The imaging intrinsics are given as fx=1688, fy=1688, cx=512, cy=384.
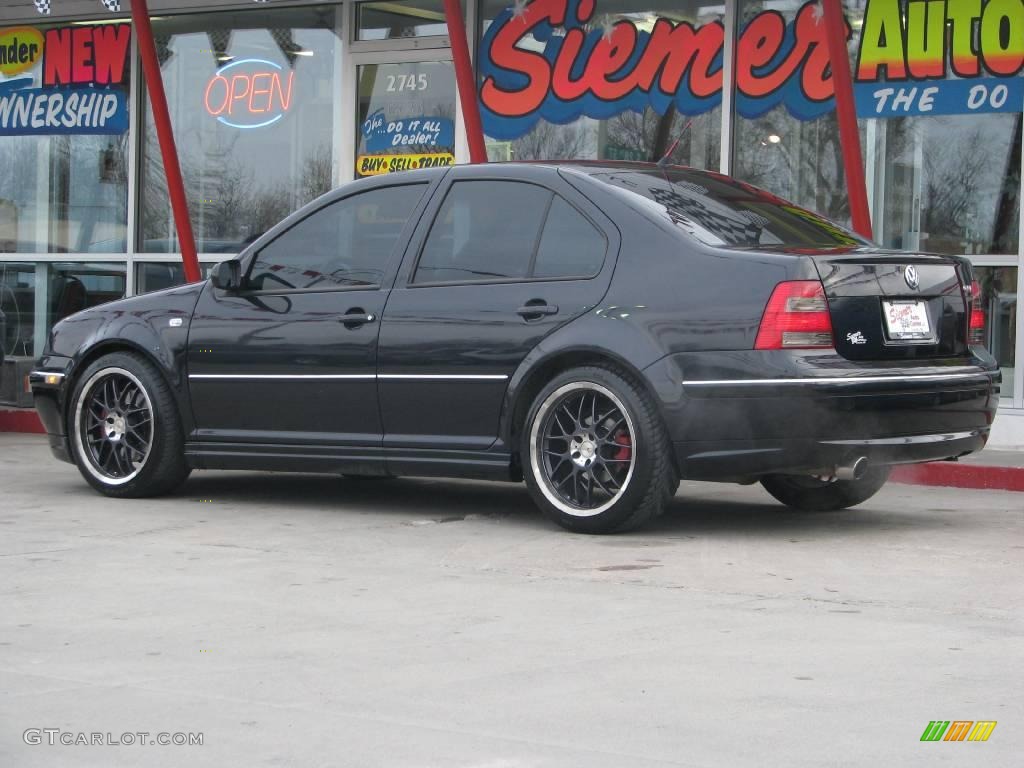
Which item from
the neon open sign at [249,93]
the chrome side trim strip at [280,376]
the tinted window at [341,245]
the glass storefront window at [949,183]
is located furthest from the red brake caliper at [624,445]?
the neon open sign at [249,93]

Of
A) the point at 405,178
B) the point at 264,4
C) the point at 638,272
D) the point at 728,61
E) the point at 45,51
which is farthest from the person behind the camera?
the point at 45,51

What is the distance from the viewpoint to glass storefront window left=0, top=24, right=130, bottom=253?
16.2 meters

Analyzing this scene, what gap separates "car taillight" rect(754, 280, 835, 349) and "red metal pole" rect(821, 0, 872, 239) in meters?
4.11

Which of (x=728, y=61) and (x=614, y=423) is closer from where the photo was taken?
(x=614, y=423)

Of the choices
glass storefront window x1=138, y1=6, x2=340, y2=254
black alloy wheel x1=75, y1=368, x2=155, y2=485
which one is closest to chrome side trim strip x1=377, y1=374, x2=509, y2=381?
black alloy wheel x1=75, y1=368, x2=155, y2=485

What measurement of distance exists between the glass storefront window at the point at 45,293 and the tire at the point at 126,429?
764 cm

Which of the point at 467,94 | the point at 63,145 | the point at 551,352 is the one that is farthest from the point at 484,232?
the point at 63,145

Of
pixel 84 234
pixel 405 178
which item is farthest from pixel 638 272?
pixel 84 234

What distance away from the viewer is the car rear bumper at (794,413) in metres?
6.57

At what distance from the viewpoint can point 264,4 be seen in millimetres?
15289

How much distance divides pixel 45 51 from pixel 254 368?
960 centimetres

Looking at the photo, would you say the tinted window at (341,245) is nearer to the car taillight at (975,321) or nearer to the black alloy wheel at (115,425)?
the black alloy wheel at (115,425)

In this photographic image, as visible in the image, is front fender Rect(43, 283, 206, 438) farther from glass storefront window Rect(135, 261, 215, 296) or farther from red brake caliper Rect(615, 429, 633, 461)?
glass storefront window Rect(135, 261, 215, 296)

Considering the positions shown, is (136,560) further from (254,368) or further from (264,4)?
(264,4)
